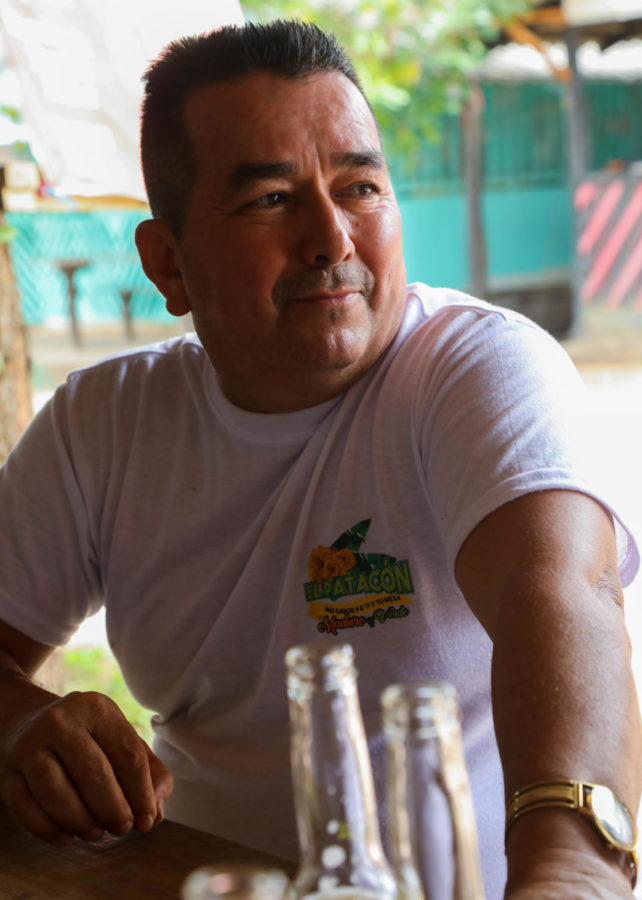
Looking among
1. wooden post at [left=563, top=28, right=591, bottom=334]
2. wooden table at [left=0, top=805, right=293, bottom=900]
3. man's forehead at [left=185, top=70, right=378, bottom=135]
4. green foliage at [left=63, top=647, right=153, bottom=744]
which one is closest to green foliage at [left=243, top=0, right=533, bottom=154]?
wooden post at [left=563, top=28, right=591, bottom=334]

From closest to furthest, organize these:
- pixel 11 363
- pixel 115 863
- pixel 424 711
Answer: pixel 424 711 < pixel 115 863 < pixel 11 363

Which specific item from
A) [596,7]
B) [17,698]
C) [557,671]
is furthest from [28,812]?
[596,7]

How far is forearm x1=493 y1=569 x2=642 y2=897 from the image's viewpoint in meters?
0.97

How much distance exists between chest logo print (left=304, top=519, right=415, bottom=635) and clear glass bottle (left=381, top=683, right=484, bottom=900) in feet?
3.04

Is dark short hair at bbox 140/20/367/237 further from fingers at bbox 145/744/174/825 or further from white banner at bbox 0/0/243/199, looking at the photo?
fingers at bbox 145/744/174/825

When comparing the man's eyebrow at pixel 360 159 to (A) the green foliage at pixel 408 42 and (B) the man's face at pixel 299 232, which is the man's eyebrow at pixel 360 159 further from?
(A) the green foliage at pixel 408 42

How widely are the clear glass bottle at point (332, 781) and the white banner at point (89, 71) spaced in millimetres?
2054

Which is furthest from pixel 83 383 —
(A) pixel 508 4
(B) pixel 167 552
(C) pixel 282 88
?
(A) pixel 508 4

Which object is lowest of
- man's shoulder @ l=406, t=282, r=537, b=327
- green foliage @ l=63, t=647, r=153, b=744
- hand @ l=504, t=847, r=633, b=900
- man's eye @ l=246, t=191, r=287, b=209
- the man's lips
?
green foliage @ l=63, t=647, r=153, b=744

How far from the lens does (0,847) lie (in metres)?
1.41

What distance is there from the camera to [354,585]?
5.27ft

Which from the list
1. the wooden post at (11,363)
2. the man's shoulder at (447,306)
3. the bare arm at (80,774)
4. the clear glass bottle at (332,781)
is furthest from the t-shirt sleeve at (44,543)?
the wooden post at (11,363)

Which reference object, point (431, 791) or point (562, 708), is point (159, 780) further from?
point (431, 791)

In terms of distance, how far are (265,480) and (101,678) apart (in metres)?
3.38
